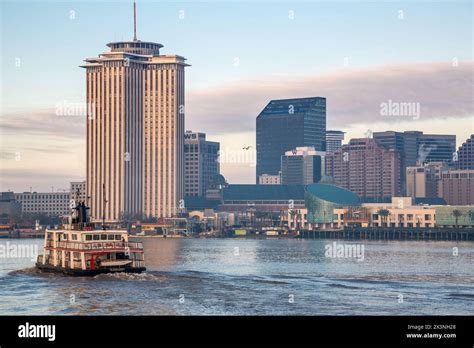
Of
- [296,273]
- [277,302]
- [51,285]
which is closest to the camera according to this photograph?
[277,302]

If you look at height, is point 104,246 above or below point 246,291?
above

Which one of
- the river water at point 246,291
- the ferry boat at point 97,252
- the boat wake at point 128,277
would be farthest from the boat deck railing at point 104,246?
the river water at point 246,291

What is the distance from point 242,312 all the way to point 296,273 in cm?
4305

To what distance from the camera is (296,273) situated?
117 m

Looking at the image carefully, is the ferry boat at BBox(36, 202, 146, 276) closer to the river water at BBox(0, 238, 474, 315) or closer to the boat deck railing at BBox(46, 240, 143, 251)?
the boat deck railing at BBox(46, 240, 143, 251)

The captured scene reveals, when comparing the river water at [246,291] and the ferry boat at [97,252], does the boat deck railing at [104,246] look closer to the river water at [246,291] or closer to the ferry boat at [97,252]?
the ferry boat at [97,252]

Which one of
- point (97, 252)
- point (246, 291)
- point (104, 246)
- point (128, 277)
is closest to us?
point (246, 291)

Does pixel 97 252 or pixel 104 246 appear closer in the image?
pixel 97 252

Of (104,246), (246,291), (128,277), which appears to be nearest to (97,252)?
(104,246)

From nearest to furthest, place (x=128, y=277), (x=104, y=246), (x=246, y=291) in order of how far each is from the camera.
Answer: (x=246, y=291), (x=128, y=277), (x=104, y=246)

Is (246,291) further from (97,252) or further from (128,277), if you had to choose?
(97,252)
